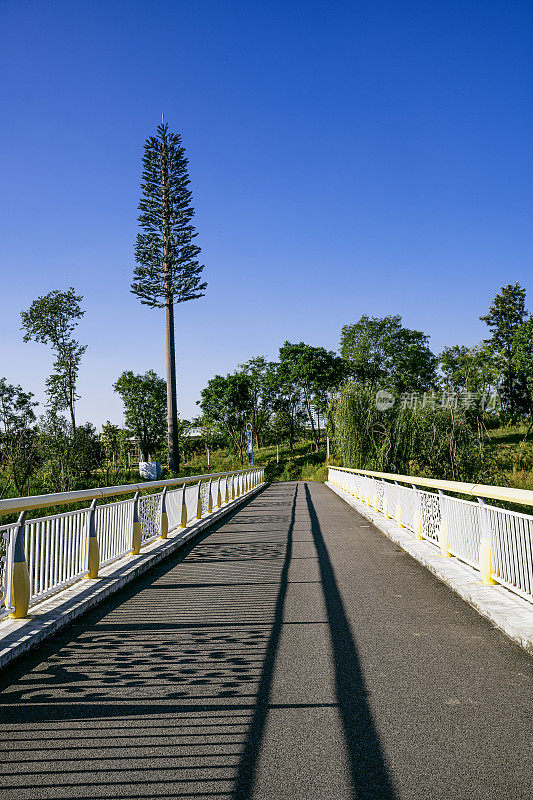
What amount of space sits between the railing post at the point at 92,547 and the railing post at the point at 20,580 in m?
1.86

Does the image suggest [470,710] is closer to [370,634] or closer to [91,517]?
[370,634]

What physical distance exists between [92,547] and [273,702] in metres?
4.36

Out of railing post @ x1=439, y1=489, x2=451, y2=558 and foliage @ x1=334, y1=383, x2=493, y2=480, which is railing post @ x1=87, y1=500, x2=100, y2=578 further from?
foliage @ x1=334, y1=383, x2=493, y2=480

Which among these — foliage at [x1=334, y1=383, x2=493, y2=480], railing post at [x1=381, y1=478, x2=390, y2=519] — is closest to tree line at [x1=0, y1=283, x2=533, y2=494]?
foliage at [x1=334, y1=383, x2=493, y2=480]

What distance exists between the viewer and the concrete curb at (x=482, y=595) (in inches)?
203

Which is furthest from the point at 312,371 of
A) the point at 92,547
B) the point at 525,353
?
the point at 92,547

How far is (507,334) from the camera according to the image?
73000mm

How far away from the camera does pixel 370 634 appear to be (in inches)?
218

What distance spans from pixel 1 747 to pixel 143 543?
7.23m

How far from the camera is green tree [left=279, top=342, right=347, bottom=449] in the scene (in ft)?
244

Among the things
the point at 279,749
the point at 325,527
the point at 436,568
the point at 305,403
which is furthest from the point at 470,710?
the point at 305,403

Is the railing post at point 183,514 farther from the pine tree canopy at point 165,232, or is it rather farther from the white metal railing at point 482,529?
the pine tree canopy at point 165,232

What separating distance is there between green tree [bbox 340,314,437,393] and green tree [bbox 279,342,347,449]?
90.5 inches

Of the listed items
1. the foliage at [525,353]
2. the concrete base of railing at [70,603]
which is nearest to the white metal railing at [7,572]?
the concrete base of railing at [70,603]
